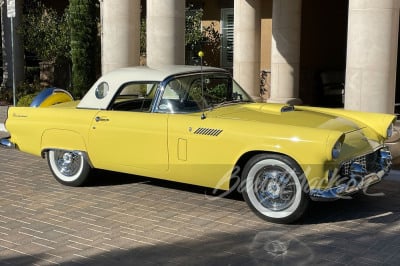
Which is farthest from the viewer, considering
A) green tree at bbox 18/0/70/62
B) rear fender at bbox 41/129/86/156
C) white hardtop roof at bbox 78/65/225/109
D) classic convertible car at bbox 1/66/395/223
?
green tree at bbox 18/0/70/62

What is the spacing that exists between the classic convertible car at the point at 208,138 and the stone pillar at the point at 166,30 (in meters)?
2.87

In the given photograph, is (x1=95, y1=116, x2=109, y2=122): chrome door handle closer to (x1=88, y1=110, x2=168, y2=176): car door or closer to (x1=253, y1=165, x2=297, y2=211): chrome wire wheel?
(x1=88, y1=110, x2=168, y2=176): car door

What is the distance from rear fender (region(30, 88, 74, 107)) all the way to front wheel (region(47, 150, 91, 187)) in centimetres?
68

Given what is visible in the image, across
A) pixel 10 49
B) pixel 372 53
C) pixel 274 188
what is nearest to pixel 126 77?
pixel 274 188

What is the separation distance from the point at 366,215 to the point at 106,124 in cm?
300

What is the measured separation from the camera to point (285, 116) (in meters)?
6.01

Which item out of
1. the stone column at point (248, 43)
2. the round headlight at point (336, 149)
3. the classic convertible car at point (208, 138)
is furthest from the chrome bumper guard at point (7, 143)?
the stone column at point (248, 43)

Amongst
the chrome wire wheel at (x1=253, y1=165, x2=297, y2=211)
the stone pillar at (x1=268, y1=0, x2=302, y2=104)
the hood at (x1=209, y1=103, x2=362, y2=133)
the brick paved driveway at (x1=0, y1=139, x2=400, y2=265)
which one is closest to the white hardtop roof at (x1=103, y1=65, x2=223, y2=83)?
the hood at (x1=209, y1=103, x2=362, y2=133)

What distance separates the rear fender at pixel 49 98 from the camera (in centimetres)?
739

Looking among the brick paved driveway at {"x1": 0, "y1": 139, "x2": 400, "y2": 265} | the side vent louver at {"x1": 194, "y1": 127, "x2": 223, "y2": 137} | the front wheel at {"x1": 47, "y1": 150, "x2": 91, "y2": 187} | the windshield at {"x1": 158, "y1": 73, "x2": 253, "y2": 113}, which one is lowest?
the brick paved driveway at {"x1": 0, "y1": 139, "x2": 400, "y2": 265}

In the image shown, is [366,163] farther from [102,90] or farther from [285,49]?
[285,49]

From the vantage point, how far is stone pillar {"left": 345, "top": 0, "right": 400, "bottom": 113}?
7.54 m

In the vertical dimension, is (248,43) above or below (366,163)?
above

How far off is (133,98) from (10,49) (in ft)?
41.4
